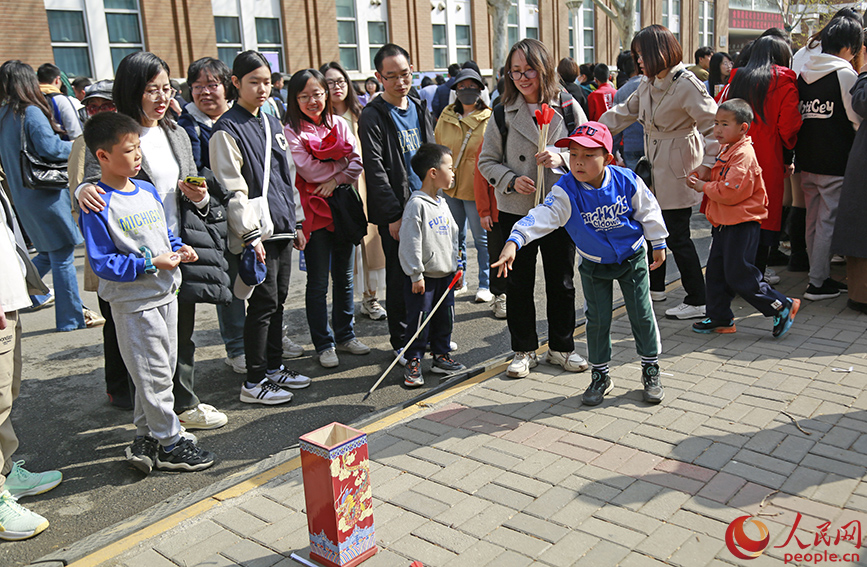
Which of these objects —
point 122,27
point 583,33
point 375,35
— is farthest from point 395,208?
point 583,33

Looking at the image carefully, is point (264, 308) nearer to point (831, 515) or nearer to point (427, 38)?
point (831, 515)

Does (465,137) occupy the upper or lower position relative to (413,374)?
upper

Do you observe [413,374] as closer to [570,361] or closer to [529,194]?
[570,361]

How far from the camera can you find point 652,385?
14.2ft

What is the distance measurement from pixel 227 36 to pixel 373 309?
1902cm

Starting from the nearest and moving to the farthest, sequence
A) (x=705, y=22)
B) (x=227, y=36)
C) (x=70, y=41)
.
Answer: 1. (x=70, y=41)
2. (x=227, y=36)
3. (x=705, y=22)

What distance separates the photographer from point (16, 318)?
3564 mm

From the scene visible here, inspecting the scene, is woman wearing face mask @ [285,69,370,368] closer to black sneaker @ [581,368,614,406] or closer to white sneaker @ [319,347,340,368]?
white sneaker @ [319,347,340,368]

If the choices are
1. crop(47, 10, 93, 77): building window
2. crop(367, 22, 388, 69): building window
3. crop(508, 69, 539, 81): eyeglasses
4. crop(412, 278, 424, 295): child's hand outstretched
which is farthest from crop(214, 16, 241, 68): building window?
crop(412, 278, 424, 295): child's hand outstretched

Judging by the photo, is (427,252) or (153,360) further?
(427,252)

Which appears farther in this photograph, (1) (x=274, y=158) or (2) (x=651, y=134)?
(2) (x=651, y=134)

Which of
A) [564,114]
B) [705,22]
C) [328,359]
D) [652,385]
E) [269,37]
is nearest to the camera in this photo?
[652,385]

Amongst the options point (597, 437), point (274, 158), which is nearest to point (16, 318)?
point (274, 158)

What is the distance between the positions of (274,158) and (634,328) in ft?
8.60
